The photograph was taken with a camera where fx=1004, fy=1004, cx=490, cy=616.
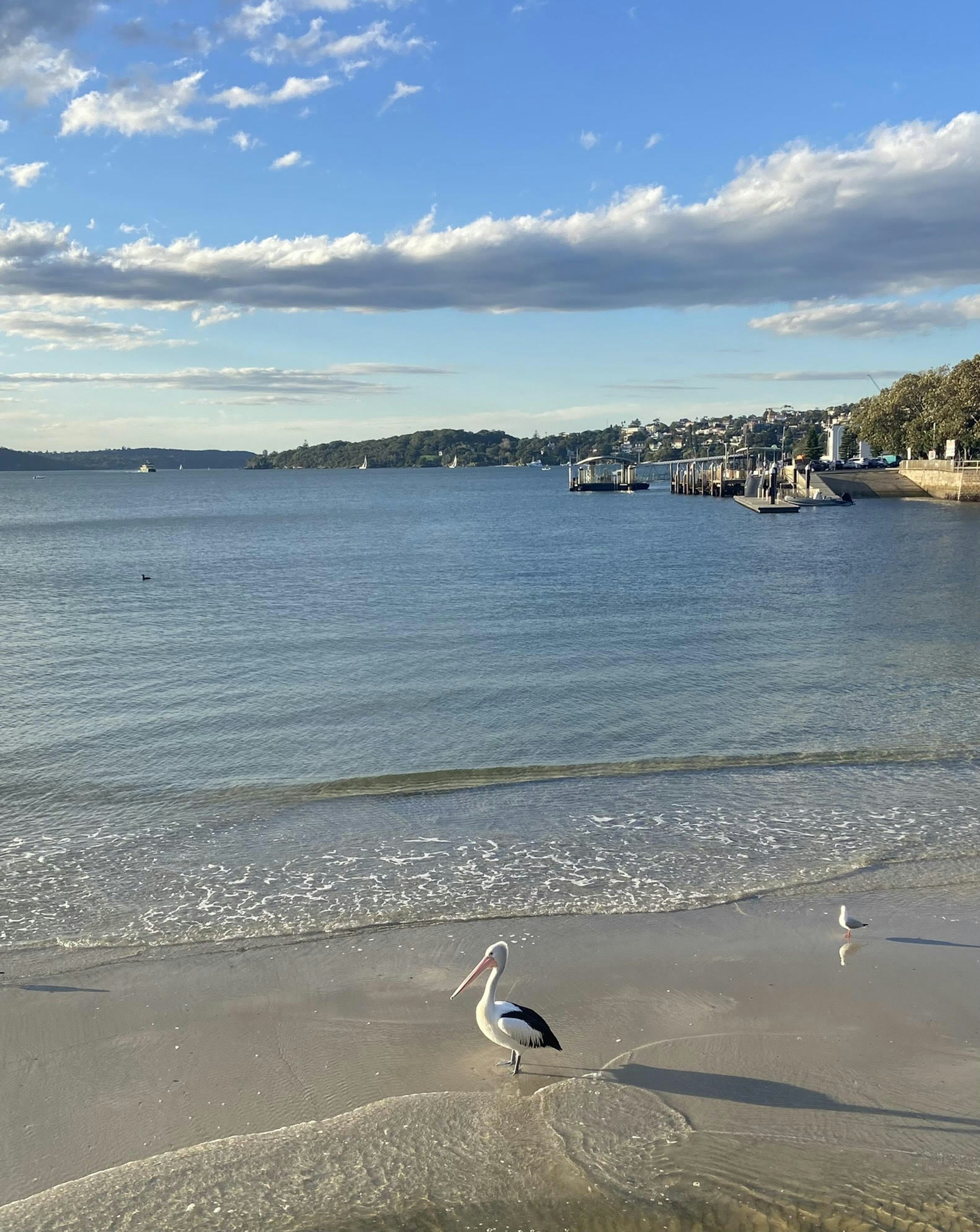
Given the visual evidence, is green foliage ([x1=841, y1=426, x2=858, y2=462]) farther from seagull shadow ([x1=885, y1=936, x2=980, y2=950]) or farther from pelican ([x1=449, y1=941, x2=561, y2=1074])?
pelican ([x1=449, y1=941, x2=561, y2=1074])

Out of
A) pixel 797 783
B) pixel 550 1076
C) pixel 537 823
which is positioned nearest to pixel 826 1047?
pixel 550 1076

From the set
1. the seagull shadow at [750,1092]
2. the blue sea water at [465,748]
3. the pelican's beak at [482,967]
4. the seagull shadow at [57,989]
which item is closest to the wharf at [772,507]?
the blue sea water at [465,748]

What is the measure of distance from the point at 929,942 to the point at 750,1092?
3.51 metres

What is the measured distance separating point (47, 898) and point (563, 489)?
592ft

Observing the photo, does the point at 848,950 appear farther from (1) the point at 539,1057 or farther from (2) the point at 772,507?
(2) the point at 772,507

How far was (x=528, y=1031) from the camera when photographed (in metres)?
8.00

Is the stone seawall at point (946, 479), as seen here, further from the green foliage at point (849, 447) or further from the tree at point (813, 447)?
the green foliage at point (849, 447)

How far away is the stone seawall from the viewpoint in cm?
9962

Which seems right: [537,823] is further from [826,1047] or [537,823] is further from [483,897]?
[826,1047]

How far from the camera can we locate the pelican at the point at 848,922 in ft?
33.9

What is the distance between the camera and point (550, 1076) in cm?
810

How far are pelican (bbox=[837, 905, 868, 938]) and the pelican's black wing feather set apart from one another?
3.85 metres

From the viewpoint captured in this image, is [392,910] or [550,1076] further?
[392,910]

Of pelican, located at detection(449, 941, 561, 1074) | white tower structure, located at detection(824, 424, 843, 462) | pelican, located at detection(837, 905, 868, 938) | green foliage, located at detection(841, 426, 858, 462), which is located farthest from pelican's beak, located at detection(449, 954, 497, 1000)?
green foliage, located at detection(841, 426, 858, 462)
